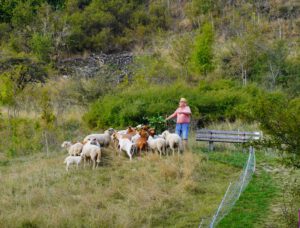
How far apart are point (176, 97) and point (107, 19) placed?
26.0 m

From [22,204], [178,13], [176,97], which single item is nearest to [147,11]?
[178,13]

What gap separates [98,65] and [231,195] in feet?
96.3

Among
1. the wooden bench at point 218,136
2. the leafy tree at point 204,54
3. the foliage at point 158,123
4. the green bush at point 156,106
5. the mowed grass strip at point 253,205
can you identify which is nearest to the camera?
the mowed grass strip at point 253,205

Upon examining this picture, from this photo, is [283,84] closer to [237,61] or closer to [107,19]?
[237,61]

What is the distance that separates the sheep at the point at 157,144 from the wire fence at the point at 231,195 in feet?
7.90

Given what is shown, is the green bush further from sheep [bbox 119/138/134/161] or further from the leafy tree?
the leafy tree

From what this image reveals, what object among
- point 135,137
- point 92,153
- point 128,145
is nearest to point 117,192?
point 92,153

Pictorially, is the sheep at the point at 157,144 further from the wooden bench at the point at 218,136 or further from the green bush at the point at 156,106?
the green bush at the point at 156,106

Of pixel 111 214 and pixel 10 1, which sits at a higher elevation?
pixel 10 1

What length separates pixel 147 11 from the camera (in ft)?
153

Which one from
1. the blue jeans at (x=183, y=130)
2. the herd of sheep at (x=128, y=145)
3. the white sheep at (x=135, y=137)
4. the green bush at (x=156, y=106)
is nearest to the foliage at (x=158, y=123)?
the green bush at (x=156, y=106)

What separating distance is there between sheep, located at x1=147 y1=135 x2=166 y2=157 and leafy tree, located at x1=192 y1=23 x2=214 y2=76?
14.9 metres

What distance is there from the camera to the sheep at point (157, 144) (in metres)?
13.2

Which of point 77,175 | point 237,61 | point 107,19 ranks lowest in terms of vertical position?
point 77,175
